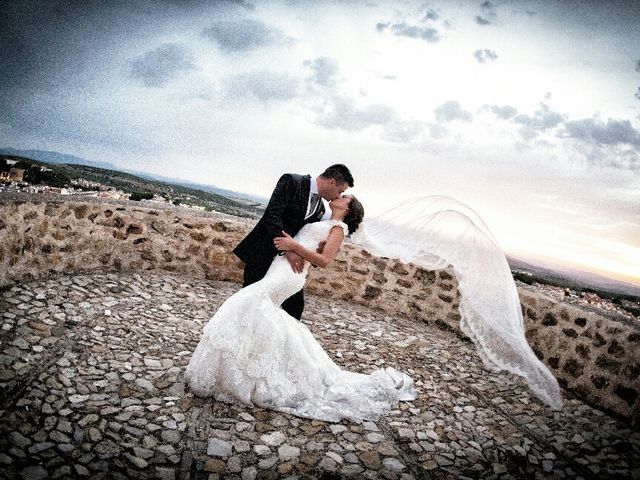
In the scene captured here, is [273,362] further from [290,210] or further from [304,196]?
[304,196]

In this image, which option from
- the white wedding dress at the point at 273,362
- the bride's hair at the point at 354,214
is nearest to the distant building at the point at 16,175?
the white wedding dress at the point at 273,362

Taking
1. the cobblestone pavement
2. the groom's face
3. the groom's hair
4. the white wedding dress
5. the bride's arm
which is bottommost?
the cobblestone pavement

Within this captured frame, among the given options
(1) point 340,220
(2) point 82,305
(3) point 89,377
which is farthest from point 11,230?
(1) point 340,220

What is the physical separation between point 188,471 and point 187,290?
158 inches

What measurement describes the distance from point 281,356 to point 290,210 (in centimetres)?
149

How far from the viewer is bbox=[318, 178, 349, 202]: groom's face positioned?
3771 mm

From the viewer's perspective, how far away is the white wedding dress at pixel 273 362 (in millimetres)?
3238

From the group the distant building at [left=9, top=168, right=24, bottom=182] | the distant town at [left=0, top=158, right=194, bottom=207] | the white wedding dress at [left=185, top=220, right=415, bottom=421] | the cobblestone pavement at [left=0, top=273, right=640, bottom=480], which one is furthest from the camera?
the distant building at [left=9, top=168, right=24, bottom=182]

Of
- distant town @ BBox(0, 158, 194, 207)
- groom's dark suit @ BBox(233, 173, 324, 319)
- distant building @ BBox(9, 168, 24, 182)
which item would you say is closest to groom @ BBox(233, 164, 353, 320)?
groom's dark suit @ BBox(233, 173, 324, 319)

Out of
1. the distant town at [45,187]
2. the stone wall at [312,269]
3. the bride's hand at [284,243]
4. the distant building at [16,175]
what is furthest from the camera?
the distant building at [16,175]

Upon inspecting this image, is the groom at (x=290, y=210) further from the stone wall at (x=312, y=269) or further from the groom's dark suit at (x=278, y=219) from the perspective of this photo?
the stone wall at (x=312, y=269)

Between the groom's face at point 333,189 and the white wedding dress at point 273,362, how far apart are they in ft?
0.97

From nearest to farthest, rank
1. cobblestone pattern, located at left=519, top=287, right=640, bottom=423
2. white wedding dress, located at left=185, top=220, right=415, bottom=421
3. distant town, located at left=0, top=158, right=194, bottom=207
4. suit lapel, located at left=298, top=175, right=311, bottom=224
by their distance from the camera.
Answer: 1. white wedding dress, located at left=185, top=220, right=415, bottom=421
2. suit lapel, located at left=298, top=175, right=311, bottom=224
3. cobblestone pattern, located at left=519, top=287, right=640, bottom=423
4. distant town, located at left=0, top=158, right=194, bottom=207

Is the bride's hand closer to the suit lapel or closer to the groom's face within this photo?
the suit lapel
